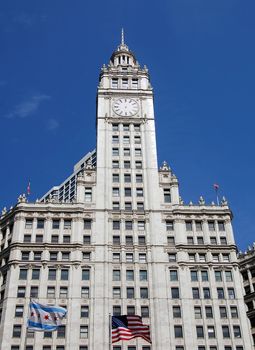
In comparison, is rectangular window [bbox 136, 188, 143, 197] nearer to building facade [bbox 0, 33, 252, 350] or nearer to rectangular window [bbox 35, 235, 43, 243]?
building facade [bbox 0, 33, 252, 350]

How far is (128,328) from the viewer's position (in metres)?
74.1

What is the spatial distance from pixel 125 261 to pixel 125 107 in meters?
38.1

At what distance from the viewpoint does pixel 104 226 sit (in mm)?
96938

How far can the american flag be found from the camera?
73.2 meters

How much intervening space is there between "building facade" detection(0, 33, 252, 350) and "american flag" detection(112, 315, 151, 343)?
32.5ft

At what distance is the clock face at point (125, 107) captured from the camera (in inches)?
4530

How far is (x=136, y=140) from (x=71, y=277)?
112ft

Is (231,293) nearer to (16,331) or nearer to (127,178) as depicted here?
(127,178)

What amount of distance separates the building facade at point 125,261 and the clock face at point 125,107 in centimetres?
760

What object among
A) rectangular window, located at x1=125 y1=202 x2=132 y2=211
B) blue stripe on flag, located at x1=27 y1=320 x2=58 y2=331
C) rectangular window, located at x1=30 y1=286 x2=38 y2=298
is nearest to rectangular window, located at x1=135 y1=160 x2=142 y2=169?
rectangular window, located at x1=125 y1=202 x2=132 y2=211

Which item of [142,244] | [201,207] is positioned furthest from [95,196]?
[201,207]

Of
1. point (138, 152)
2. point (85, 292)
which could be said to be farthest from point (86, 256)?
point (138, 152)

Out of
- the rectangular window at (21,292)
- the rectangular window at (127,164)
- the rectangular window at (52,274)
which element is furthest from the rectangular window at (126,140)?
the rectangular window at (21,292)

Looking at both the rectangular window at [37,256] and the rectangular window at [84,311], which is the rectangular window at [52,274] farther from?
the rectangular window at [84,311]
